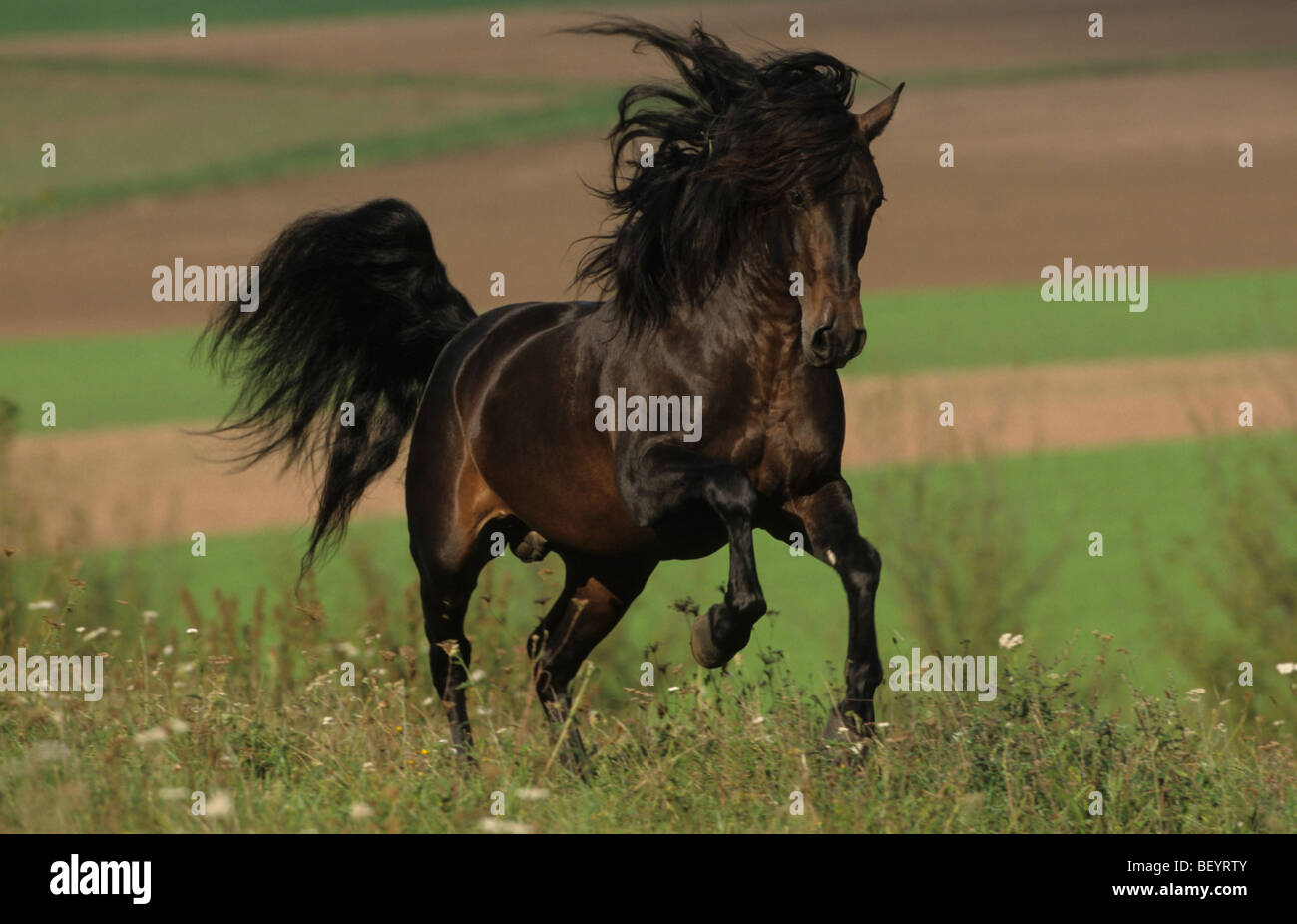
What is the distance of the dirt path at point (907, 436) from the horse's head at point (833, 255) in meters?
12.5

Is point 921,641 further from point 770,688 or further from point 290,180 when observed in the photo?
point 290,180

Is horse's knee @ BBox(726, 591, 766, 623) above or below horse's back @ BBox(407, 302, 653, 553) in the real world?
below

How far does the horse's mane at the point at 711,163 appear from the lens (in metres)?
5.42

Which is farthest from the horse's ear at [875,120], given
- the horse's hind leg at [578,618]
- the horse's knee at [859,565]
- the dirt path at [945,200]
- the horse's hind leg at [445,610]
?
the dirt path at [945,200]

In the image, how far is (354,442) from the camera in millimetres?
7785

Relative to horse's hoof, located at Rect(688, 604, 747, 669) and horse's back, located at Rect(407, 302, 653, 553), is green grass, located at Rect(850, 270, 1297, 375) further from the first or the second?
horse's hoof, located at Rect(688, 604, 747, 669)

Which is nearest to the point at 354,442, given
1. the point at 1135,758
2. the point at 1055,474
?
the point at 1135,758

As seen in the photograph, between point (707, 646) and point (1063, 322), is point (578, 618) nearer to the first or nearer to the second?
point (707, 646)

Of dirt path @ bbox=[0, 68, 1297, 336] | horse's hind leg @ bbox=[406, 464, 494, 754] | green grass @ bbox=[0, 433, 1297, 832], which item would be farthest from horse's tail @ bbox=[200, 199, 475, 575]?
dirt path @ bbox=[0, 68, 1297, 336]

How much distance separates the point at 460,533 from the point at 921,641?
15.0 feet

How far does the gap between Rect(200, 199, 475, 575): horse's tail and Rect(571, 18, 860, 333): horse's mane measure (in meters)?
1.70

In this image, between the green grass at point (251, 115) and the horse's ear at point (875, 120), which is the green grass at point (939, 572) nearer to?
the horse's ear at point (875, 120)

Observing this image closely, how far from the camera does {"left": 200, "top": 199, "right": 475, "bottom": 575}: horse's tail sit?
7723 mm

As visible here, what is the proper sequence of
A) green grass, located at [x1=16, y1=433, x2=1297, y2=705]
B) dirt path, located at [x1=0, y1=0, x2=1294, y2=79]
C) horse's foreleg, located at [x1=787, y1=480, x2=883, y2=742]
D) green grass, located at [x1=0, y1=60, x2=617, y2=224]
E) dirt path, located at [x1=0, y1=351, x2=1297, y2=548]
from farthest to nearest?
dirt path, located at [x1=0, y1=0, x2=1294, y2=79], green grass, located at [x1=0, y1=60, x2=617, y2=224], dirt path, located at [x1=0, y1=351, x2=1297, y2=548], green grass, located at [x1=16, y1=433, x2=1297, y2=705], horse's foreleg, located at [x1=787, y1=480, x2=883, y2=742]
